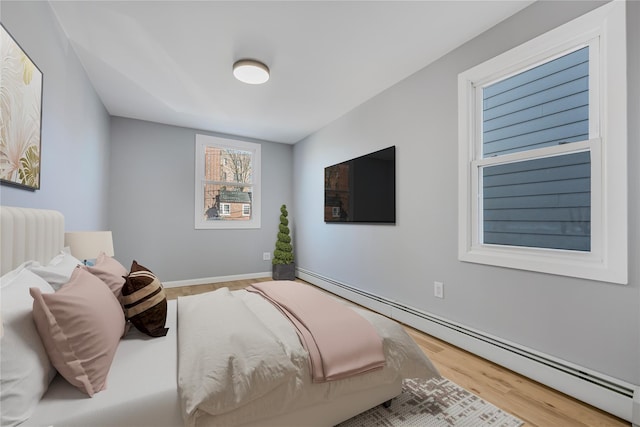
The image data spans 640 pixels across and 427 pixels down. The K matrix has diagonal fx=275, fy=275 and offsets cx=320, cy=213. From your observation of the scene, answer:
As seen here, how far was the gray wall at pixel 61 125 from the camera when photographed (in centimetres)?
158

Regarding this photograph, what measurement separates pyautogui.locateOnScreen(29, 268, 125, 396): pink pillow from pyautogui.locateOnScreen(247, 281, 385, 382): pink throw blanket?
0.81 metres

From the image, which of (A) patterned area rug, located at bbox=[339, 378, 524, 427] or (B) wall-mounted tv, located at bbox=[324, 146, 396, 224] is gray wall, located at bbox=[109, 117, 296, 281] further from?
(A) patterned area rug, located at bbox=[339, 378, 524, 427]

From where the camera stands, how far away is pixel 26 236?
55.4 inches

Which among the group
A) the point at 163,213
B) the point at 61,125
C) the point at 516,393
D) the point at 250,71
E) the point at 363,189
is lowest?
the point at 516,393

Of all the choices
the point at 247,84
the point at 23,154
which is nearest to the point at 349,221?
the point at 247,84

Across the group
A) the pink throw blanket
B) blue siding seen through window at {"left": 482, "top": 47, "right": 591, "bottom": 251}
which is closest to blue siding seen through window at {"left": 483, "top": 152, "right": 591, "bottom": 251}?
blue siding seen through window at {"left": 482, "top": 47, "right": 591, "bottom": 251}

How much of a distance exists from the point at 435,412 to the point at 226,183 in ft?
13.8

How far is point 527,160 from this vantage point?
1998mm

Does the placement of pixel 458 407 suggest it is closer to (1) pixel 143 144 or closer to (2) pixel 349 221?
(2) pixel 349 221

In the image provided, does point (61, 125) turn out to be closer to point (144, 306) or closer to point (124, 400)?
point (144, 306)

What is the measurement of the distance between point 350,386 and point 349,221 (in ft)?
8.24

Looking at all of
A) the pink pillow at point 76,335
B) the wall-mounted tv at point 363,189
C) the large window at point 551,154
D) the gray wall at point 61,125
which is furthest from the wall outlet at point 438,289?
the gray wall at point 61,125

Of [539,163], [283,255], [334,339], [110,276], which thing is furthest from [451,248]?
[283,255]

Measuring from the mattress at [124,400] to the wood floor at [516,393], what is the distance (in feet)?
5.63
